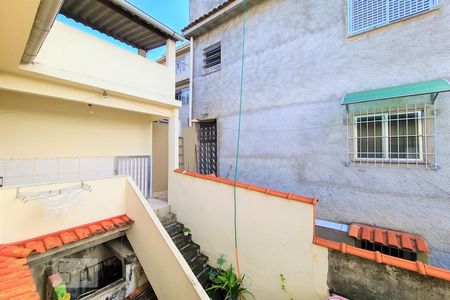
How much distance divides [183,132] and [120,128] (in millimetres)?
2883

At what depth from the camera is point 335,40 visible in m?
6.55

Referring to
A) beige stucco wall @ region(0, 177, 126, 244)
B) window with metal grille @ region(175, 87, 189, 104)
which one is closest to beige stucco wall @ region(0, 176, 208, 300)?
beige stucco wall @ region(0, 177, 126, 244)

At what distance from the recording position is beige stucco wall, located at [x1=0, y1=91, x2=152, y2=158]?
18.4 feet

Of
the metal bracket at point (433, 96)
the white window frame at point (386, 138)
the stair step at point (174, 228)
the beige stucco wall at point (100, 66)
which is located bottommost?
the stair step at point (174, 228)

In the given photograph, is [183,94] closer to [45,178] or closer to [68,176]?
[68,176]

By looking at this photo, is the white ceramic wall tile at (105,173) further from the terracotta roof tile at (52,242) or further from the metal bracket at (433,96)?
the metal bracket at (433,96)

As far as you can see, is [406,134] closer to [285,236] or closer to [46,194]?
[285,236]

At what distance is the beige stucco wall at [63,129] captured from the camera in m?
5.61

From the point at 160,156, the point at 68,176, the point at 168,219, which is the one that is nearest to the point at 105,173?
the point at 68,176

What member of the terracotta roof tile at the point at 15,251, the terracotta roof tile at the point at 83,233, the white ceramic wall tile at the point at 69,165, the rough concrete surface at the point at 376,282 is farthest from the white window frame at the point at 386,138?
the white ceramic wall tile at the point at 69,165

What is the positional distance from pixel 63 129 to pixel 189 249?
572 cm

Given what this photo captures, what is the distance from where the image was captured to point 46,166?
6.18 m

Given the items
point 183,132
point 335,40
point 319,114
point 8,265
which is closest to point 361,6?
point 335,40

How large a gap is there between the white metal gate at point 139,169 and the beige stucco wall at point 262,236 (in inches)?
92.5
